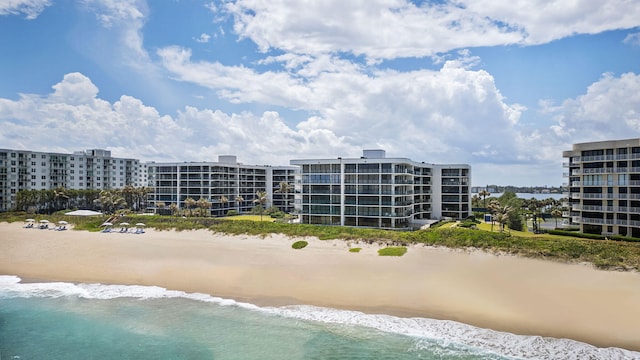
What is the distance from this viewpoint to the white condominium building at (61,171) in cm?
9614

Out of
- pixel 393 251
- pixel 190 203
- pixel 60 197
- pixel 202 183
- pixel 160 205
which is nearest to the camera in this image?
pixel 393 251

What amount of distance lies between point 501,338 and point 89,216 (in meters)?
75.0

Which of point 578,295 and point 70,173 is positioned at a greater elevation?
point 70,173

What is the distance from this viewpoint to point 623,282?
3219 centimetres

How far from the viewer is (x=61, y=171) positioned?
353 ft

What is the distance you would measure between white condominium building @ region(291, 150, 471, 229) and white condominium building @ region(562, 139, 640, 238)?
22.9 meters

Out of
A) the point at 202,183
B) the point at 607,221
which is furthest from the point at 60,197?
the point at 607,221

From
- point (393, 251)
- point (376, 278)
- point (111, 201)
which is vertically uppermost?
point (111, 201)

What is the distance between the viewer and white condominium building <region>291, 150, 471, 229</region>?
59.8m

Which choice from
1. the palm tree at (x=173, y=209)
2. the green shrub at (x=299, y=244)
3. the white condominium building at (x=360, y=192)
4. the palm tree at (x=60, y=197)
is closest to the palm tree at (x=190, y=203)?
the palm tree at (x=173, y=209)

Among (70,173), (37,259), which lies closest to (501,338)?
(37,259)

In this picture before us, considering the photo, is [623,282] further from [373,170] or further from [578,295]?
[373,170]

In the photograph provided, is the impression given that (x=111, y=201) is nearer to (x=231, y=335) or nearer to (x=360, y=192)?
(x=360, y=192)

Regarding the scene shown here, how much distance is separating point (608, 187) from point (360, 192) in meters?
33.4
